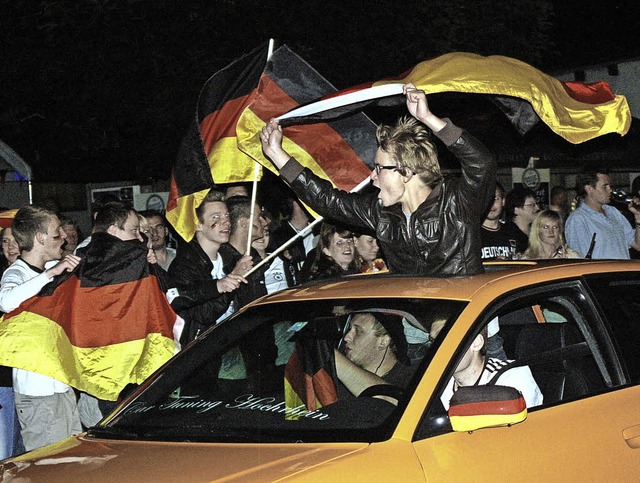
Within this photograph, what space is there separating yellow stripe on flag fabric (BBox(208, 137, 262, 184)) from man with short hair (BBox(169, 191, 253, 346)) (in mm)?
236

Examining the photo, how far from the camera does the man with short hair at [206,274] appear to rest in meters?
7.14

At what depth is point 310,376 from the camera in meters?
4.39

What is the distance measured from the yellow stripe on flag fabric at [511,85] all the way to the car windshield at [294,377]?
6.66ft

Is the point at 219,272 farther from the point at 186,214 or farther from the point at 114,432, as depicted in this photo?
the point at 114,432

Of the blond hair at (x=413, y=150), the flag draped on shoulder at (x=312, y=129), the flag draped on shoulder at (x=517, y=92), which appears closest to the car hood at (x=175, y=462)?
the blond hair at (x=413, y=150)

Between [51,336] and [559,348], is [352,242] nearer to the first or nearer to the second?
[51,336]

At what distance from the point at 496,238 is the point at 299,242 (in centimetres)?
189

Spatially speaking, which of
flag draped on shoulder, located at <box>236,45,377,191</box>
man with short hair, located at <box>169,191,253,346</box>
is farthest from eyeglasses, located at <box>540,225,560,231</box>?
man with short hair, located at <box>169,191,253,346</box>

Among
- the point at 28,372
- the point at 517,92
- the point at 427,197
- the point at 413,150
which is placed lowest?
the point at 28,372

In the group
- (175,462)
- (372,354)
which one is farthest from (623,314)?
(175,462)

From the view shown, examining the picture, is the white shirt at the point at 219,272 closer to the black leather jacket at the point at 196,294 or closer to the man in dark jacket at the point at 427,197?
the black leather jacket at the point at 196,294

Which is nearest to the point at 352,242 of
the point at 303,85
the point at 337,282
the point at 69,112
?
the point at 303,85

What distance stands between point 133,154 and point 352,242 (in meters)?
12.8

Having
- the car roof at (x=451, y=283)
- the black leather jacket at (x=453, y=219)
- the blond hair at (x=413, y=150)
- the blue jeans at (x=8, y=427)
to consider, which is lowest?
the blue jeans at (x=8, y=427)
